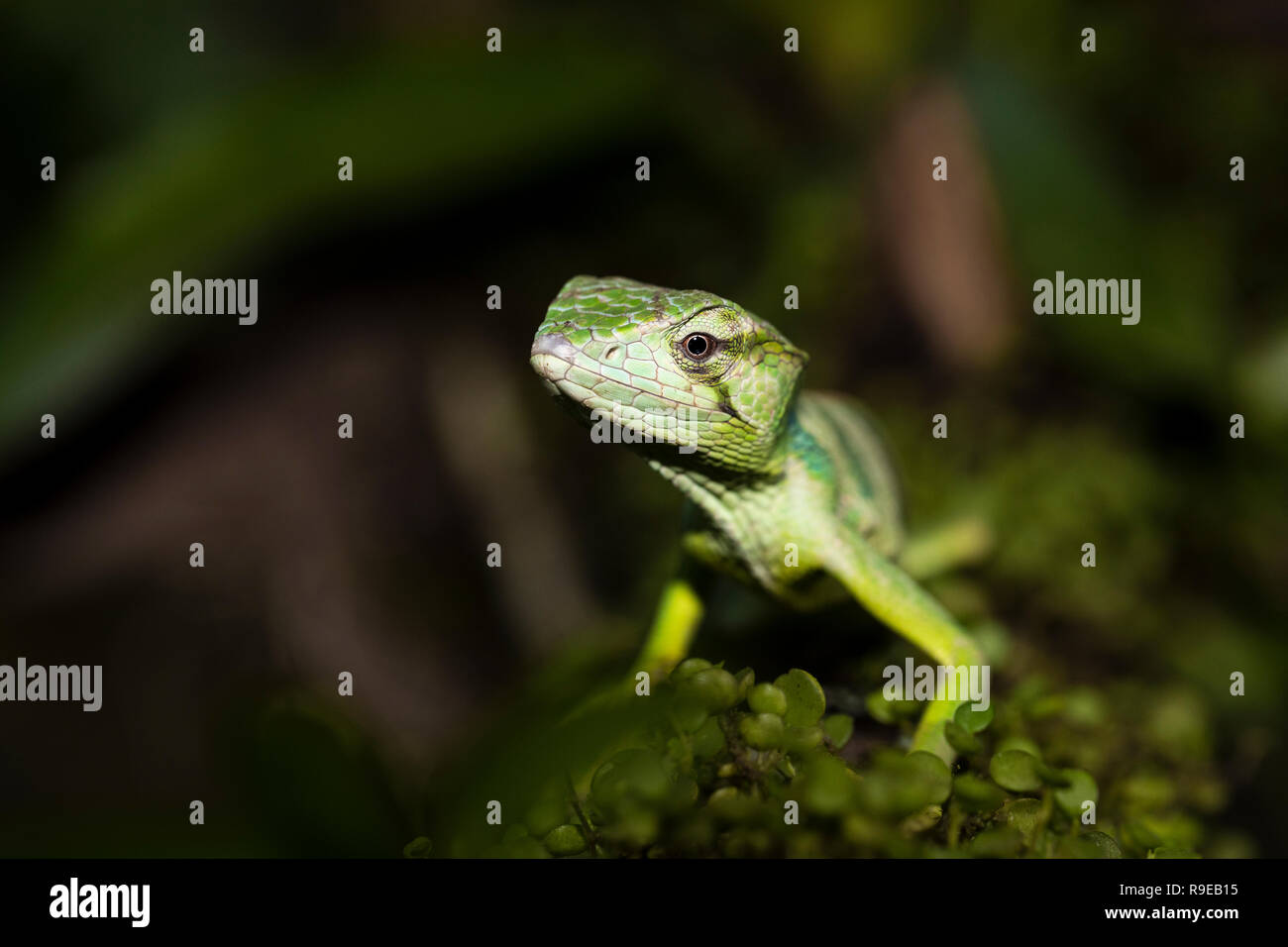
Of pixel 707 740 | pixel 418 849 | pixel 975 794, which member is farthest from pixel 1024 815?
pixel 418 849

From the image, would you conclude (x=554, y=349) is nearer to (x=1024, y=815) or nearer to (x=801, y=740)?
(x=801, y=740)

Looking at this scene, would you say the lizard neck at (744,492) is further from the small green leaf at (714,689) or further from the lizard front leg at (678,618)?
the small green leaf at (714,689)

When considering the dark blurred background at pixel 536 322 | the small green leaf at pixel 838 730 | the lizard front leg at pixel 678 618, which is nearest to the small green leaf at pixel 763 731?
the small green leaf at pixel 838 730

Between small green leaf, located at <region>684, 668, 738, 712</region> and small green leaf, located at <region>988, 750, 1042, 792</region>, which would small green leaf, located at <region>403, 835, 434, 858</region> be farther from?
small green leaf, located at <region>988, 750, 1042, 792</region>

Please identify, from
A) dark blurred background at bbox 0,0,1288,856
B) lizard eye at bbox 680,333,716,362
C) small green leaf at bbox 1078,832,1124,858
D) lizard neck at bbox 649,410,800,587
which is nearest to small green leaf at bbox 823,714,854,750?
small green leaf at bbox 1078,832,1124,858
